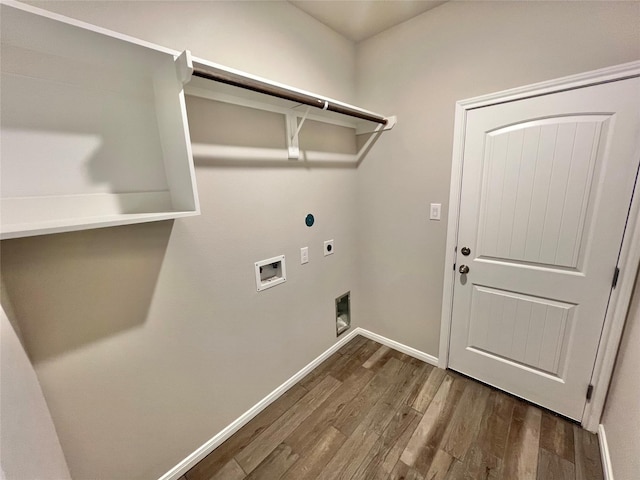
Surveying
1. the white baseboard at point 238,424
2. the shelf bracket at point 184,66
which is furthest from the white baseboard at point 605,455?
the shelf bracket at point 184,66

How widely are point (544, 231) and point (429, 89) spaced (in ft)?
3.80

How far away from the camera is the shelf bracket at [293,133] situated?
5.18 ft

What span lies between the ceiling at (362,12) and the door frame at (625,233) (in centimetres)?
68

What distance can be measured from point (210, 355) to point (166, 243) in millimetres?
677

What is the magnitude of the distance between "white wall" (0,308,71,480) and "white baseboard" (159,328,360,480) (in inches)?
23.5

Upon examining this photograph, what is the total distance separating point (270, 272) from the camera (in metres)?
1.69

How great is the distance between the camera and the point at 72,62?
2.92 ft

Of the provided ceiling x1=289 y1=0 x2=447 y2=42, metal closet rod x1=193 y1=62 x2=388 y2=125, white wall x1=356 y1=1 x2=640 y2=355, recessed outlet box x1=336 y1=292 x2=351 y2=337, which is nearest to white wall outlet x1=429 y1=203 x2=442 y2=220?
white wall x1=356 y1=1 x2=640 y2=355

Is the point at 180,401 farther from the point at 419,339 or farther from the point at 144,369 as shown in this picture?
the point at 419,339

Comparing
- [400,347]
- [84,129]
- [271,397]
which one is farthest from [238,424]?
[84,129]

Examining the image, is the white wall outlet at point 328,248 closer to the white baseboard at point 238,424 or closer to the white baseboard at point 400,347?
the white baseboard at point 238,424

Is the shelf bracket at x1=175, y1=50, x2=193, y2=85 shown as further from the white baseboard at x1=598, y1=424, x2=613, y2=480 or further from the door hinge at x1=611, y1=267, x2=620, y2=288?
the white baseboard at x1=598, y1=424, x2=613, y2=480

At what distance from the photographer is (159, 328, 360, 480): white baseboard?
53.6 inches

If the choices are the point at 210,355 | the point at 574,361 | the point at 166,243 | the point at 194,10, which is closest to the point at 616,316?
the point at 574,361
